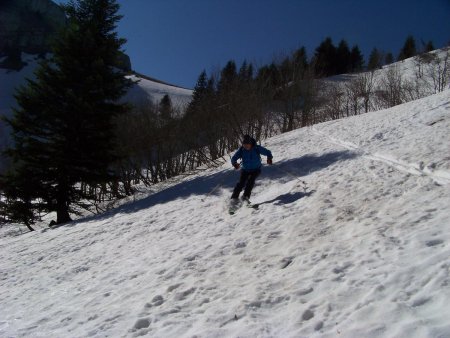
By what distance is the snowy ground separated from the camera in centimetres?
393

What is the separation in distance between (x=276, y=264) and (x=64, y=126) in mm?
14379

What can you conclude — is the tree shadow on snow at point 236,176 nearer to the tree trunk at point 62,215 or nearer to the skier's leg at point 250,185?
the skier's leg at point 250,185

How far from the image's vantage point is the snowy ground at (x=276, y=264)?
12.9 ft

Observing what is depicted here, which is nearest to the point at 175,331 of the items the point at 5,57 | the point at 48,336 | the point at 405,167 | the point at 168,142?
the point at 48,336

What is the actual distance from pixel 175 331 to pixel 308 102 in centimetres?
2970

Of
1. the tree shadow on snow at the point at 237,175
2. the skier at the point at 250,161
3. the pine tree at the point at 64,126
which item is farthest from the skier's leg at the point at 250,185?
the pine tree at the point at 64,126

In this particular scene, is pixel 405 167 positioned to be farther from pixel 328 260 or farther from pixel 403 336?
pixel 403 336

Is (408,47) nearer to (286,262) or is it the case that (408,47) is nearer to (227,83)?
(227,83)

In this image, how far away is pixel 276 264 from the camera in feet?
18.5

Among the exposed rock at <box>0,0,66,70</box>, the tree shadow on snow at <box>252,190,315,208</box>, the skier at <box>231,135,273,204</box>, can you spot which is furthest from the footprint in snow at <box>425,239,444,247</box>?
the exposed rock at <box>0,0,66,70</box>

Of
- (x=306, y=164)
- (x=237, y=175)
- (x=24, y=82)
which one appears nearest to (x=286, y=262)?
(x=306, y=164)

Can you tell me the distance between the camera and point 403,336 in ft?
10.4

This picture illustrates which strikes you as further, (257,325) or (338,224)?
(338,224)

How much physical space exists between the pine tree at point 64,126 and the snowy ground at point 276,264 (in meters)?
4.78
